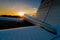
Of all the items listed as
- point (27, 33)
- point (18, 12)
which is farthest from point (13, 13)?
point (27, 33)

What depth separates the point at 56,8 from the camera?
2.29m

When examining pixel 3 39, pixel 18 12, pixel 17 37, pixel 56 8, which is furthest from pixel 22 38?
pixel 18 12

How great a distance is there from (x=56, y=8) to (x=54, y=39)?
1330 mm

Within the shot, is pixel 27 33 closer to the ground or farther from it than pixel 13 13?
closer to the ground

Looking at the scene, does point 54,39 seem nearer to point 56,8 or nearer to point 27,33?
point 27,33

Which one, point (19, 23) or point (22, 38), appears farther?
point (19, 23)

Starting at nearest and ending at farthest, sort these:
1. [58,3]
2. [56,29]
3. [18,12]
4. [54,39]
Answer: [54,39] < [56,29] < [58,3] < [18,12]

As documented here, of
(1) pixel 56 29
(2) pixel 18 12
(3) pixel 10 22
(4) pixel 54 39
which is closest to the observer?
(4) pixel 54 39

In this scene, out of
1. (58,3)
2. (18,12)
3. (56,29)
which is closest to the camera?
(56,29)

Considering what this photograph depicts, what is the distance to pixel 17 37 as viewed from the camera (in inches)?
44.0

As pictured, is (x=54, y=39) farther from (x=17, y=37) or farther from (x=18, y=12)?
(x=18, y=12)

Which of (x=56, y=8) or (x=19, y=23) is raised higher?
(x=56, y=8)

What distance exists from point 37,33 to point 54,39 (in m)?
0.21

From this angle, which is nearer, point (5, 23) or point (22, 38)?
point (22, 38)
